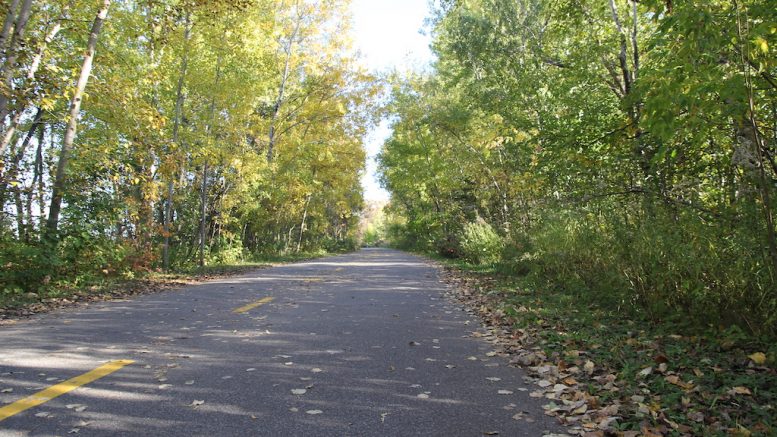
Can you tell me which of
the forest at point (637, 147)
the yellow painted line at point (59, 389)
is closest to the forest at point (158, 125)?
the yellow painted line at point (59, 389)

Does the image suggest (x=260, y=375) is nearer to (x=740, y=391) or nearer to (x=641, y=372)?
(x=641, y=372)

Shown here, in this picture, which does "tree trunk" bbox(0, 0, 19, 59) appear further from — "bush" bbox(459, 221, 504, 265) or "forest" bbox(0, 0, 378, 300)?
"bush" bbox(459, 221, 504, 265)

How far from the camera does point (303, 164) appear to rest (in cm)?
2483

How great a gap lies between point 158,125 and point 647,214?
10.0 metres

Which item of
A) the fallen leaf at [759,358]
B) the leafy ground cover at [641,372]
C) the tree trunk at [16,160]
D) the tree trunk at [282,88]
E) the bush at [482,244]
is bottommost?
the leafy ground cover at [641,372]

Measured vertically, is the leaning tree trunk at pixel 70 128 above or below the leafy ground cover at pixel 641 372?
above

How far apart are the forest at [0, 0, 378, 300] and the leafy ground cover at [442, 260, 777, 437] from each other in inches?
344

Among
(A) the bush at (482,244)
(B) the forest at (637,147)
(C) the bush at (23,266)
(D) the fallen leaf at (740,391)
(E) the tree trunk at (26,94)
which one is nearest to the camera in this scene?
(D) the fallen leaf at (740,391)

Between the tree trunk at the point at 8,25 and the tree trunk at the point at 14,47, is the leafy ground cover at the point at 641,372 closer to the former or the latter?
the tree trunk at the point at 14,47

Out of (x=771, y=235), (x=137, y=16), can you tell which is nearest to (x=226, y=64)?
(x=137, y=16)

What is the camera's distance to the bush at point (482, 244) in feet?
56.4

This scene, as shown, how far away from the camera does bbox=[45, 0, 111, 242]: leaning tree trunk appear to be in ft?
34.8

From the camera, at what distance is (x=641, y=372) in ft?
14.5

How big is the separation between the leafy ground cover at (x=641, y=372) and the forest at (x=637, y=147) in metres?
0.43
